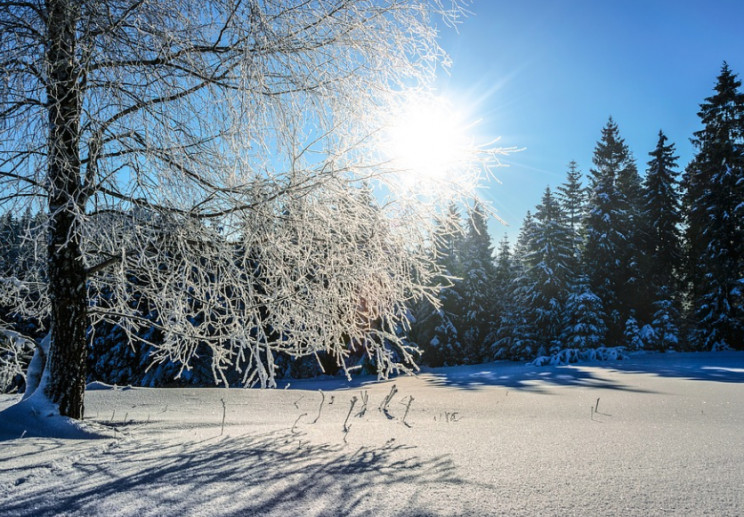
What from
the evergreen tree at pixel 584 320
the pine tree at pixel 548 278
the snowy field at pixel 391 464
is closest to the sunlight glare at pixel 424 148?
the snowy field at pixel 391 464

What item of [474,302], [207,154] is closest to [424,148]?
[207,154]

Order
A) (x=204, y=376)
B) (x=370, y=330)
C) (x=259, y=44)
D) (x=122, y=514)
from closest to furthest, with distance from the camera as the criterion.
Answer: (x=122, y=514) < (x=259, y=44) < (x=370, y=330) < (x=204, y=376)

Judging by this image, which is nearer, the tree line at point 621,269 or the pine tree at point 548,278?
the tree line at point 621,269

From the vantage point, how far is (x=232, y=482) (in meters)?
2.13

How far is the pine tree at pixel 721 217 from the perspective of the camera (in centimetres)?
1873

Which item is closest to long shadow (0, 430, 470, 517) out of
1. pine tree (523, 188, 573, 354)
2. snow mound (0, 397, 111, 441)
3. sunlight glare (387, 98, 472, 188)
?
snow mound (0, 397, 111, 441)

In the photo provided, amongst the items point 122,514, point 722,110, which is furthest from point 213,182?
point 722,110

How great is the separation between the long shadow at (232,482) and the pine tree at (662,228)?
2410 centimetres

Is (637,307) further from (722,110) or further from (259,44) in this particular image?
(259,44)

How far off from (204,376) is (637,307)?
21591 millimetres

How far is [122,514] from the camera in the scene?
5.80 feet

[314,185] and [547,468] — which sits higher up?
[314,185]

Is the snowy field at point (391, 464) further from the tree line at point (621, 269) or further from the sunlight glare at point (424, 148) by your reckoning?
the tree line at point (621, 269)

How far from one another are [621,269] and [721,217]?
5.38 m
